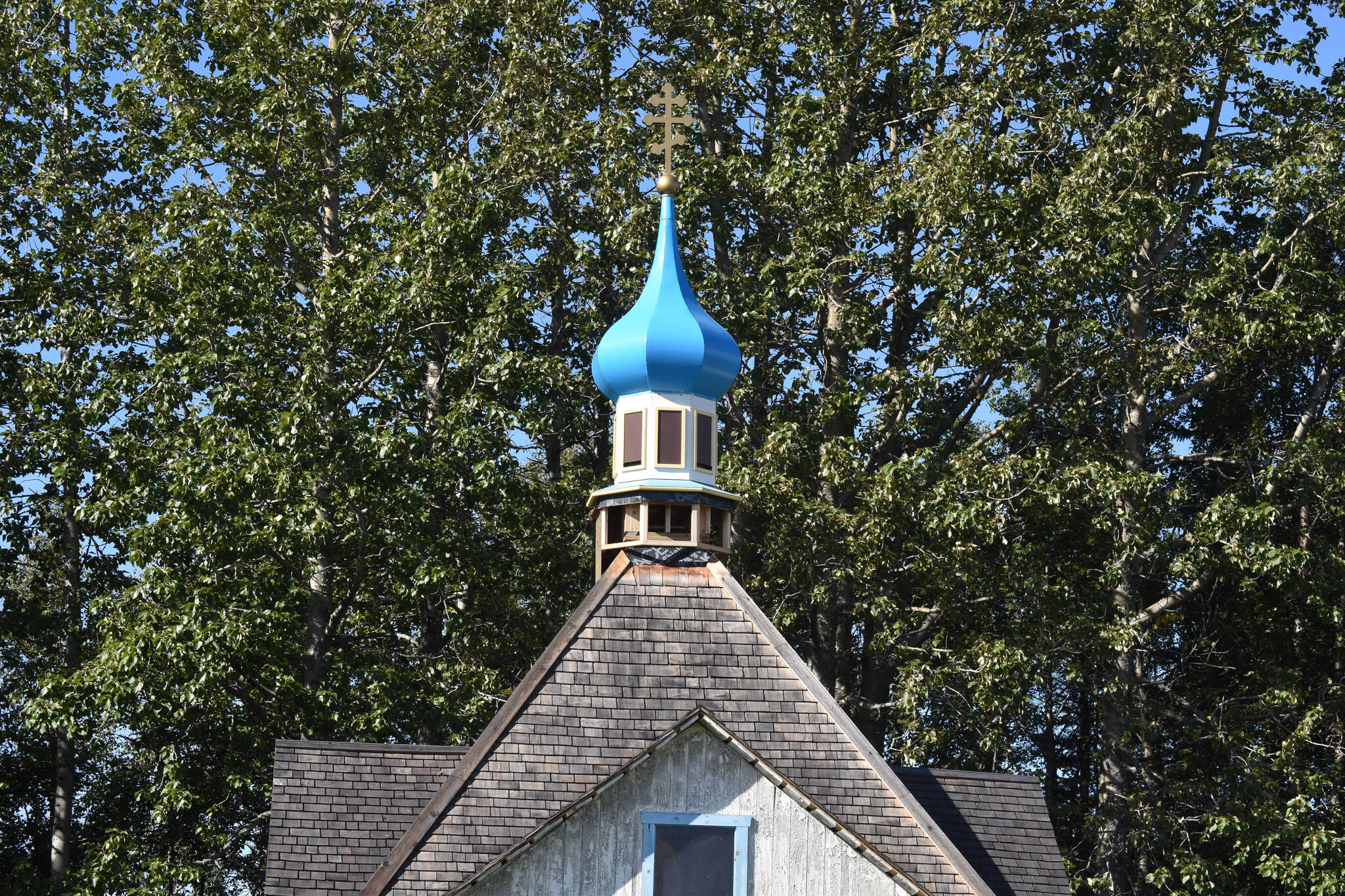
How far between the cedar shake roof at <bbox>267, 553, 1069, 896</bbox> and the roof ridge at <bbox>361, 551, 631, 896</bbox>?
19mm

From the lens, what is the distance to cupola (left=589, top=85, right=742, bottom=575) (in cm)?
2086

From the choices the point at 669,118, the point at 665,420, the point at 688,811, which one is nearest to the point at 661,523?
the point at 665,420

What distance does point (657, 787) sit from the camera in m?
18.4

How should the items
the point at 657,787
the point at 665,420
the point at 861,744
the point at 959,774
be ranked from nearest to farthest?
the point at 657,787 < the point at 861,744 < the point at 959,774 < the point at 665,420

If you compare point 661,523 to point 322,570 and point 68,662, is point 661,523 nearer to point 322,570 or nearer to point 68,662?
point 322,570

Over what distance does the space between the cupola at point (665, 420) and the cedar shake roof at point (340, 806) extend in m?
3.20

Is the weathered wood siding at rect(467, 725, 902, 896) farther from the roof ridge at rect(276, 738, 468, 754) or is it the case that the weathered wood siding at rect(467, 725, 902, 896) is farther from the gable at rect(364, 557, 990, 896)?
the roof ridge at rect(276, 738, 468, 754)

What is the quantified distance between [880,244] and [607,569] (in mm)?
13862

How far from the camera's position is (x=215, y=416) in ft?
93.8

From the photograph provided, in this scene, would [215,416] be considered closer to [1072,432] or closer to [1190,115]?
[1072,432]

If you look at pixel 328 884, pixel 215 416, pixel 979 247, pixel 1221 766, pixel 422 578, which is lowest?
pixel 328 884

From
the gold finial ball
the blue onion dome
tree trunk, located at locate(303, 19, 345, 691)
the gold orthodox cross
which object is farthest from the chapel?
tree trunk, located at locate(303, 19, 345, 691)

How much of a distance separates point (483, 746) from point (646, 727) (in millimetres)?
1665

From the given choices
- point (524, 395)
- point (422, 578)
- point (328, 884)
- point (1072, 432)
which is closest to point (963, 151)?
point (1072, 432)
